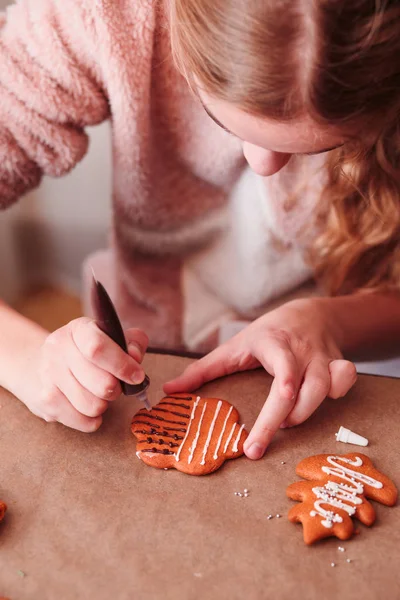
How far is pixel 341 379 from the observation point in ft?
2.72

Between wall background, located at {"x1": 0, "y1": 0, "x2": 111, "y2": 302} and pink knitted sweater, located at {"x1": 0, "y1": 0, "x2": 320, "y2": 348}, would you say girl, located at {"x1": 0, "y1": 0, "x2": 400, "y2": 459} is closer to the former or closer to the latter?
pink knitted sweater, located at {"x1": 0, "y1": 0, "x2": 320, "y2": 348}

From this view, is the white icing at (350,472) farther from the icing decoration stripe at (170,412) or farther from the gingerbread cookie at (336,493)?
the icing decoration stripe at (170,412)

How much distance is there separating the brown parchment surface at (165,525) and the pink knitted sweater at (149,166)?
441mm

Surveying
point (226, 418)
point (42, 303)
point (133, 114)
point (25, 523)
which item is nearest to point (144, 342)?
point (226, 418)

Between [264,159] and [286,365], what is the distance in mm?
264

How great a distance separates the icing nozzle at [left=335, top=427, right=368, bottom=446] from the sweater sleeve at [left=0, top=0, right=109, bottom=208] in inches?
23.1

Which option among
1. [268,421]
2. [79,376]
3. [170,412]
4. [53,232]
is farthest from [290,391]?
[53,232]

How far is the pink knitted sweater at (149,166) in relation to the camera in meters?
0.93

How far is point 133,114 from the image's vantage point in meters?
1.02

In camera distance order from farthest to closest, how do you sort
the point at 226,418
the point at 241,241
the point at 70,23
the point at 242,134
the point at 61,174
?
1. the point at 241,241
2. the point at 61,174
3. the point at 70,23
4. the point at 226,418
5. the point at 242,134

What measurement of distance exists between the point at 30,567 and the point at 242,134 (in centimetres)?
50

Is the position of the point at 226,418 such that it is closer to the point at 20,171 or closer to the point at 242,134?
the point at 242,134

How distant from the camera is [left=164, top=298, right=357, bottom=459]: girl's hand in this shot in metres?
0.78

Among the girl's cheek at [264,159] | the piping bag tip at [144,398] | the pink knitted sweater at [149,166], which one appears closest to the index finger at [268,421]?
the piping bag tip at [144,398]
